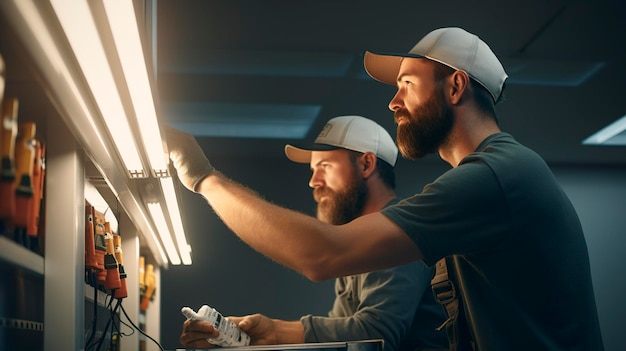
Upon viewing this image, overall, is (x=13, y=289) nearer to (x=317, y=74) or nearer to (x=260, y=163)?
(x=317, y=74)

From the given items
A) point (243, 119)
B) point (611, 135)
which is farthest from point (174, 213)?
point (611, 135)

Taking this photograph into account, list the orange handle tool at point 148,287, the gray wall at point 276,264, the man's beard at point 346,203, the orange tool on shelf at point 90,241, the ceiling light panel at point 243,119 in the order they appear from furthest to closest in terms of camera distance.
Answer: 1. the gray wall at point 276,264
2. the ceiling light panel at point 243,119
3. the orange handle tool at point 148,287
4. the man's beard at point 346,203
5. the orange tool on shelf at point 90,241

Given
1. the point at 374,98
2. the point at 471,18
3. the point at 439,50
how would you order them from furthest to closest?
the point at 374,98
the point at 471,18
the point at 439,50

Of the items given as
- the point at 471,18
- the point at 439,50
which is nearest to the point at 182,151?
the point at 439,50

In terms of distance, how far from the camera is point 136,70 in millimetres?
1287

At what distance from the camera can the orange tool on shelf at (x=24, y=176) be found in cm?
111

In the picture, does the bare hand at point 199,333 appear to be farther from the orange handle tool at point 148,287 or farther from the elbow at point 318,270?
the orange handle tool at point 148,287

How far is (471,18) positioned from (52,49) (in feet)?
9.93

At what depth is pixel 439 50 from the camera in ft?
6.84

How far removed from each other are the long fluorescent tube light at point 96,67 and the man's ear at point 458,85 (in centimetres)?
83

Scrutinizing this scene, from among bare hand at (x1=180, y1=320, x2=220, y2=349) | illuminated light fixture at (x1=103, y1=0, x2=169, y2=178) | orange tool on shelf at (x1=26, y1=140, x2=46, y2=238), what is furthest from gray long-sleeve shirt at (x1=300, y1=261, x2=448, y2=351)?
orange tool on shelf at (x1=26, y1=140, x2=46, y2=238)

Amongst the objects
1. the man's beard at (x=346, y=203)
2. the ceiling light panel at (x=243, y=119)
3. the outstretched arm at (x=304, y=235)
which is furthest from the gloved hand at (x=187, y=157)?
the ceiling light panel at (x=243, y=119)

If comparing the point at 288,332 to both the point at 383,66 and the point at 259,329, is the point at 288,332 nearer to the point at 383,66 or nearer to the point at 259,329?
the point at 259,329

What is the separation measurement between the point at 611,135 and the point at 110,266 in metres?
5.00
